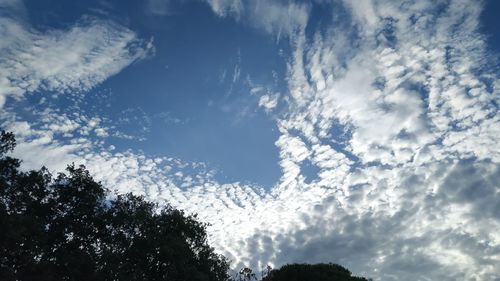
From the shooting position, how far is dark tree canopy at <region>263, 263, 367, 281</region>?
4859 cm

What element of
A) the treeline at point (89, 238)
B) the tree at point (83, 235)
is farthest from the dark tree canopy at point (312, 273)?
the tree at point (83, 235)

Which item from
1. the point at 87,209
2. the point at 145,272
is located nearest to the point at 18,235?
the point at 87,209

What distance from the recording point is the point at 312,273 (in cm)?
4919

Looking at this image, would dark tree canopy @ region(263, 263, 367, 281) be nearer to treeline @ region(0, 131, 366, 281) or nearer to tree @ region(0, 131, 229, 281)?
treeline @ region(0, 131, 366, 281)

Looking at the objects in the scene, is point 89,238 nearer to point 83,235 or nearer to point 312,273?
point 83,235

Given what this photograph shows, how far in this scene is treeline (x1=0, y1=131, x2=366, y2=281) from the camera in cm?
4041

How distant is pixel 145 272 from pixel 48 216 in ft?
46.0

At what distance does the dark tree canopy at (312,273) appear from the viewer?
4859cm

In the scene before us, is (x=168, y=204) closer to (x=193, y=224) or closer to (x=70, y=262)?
(x=193, y=224)

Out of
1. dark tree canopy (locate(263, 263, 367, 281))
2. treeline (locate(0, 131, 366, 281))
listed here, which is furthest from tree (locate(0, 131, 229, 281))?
dark tree canopy (locate(263, 263, 367, 281))

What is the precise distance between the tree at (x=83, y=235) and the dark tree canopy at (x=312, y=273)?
1006 cm

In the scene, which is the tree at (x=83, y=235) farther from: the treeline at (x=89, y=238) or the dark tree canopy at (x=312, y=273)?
the dark tree canopy at (x=312, y=273)

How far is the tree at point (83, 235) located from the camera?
40.3 meters

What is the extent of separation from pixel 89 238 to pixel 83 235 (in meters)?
1.04
